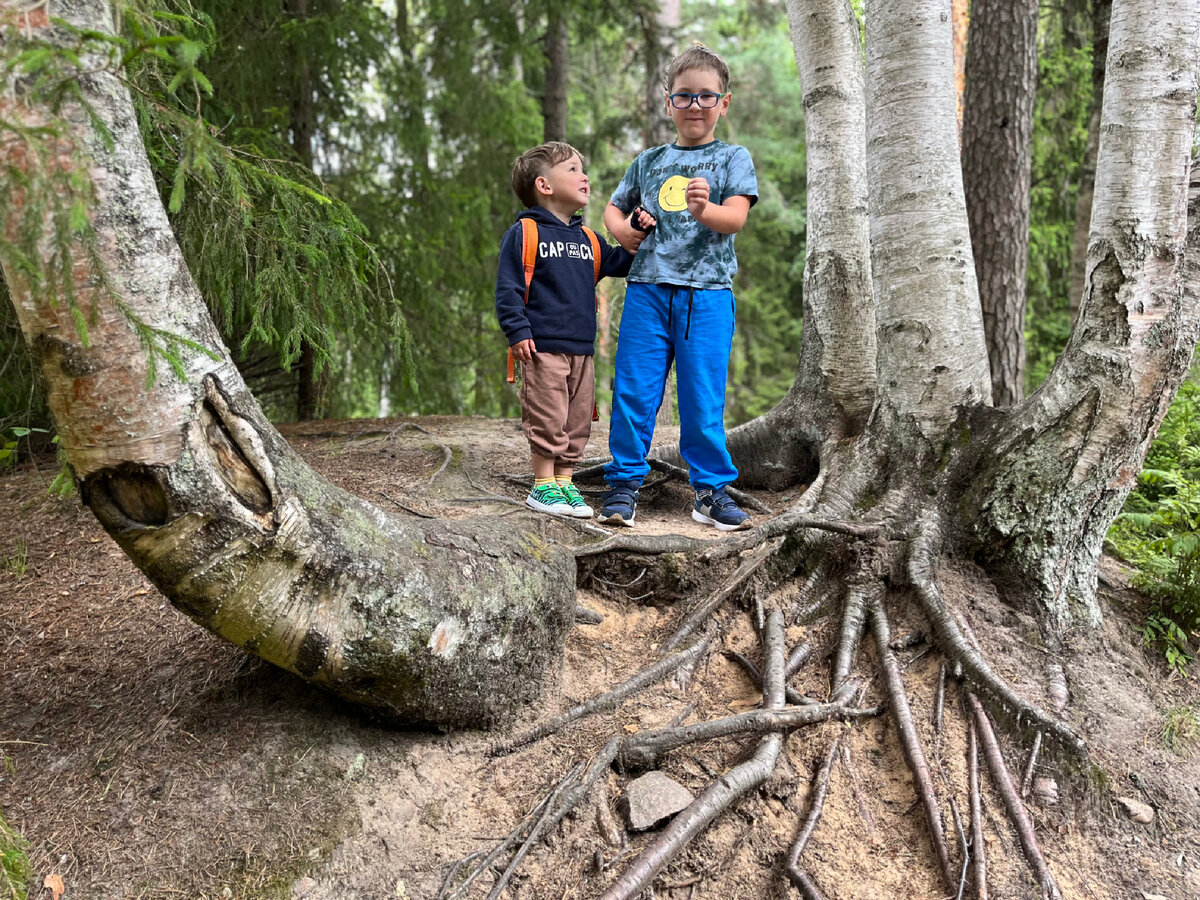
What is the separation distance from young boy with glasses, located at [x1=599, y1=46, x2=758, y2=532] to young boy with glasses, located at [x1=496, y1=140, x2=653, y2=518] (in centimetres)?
19

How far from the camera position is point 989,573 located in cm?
380

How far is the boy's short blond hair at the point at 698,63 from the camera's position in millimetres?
4023

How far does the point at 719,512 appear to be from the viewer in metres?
4.34

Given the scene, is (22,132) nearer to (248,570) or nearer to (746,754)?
(248,570)

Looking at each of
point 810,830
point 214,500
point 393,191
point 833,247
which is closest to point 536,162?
point 833,247

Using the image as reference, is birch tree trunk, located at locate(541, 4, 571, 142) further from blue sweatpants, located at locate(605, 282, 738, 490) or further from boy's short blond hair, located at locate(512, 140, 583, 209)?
blue sweatpants, located at locate(605, 282, 738, 490)

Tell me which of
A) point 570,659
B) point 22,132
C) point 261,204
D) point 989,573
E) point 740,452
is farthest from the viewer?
point 740,452

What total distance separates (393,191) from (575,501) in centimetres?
548

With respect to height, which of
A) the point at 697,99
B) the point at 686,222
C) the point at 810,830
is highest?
the point at 697,99

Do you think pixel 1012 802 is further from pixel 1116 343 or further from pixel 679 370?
pixel 679 370

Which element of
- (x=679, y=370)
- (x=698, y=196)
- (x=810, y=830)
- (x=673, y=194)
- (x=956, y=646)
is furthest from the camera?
(x=679, y=370)

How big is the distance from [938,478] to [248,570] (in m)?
3.17

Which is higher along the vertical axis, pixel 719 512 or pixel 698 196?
pixel 698 196

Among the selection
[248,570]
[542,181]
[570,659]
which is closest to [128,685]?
[248,570]
